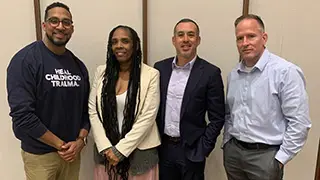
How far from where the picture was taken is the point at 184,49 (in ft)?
6.41

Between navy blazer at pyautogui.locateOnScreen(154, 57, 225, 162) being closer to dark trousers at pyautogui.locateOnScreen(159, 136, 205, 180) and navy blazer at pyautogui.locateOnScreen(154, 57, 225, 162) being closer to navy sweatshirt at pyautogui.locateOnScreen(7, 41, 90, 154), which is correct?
dark trousers at pyautogui.locateOnScreen(159, 136, 205, 180)

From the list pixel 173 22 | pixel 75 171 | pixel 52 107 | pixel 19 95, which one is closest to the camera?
pixel 19 95

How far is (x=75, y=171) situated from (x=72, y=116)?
1.45 ft

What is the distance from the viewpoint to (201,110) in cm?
199

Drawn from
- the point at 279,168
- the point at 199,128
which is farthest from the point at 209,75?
the point at 279,168

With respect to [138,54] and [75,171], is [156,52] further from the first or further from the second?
[75,171]

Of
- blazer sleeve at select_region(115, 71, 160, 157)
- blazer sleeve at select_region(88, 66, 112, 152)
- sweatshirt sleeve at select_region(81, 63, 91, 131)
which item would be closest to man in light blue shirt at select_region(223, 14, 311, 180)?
blazer sleeve at select_region(115, 71, 160, 157)

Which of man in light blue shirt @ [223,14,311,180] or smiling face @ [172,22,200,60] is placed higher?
smiling face @ [172,22,200,60]

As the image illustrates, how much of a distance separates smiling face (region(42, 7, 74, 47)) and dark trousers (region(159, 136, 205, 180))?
95 cm

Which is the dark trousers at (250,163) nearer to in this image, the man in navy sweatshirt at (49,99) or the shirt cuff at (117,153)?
the shirt cuff at (117,153)

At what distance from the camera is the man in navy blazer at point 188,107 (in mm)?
1951

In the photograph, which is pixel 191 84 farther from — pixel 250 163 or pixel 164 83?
pixel 250 163

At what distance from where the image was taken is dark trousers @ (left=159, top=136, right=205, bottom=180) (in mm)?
2010

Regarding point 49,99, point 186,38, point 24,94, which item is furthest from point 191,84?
point 24,94
